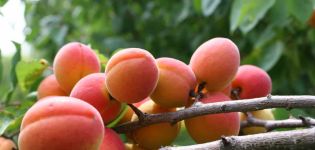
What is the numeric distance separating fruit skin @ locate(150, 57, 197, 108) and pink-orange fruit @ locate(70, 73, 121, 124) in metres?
0.10

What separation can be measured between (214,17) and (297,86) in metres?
0.60

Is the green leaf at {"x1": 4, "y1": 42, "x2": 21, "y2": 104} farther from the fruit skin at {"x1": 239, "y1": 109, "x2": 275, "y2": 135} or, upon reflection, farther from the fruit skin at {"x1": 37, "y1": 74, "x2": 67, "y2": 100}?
the fruit skin at {"x1": 239, "y1": 109, "x2": 275, "y2": 135}

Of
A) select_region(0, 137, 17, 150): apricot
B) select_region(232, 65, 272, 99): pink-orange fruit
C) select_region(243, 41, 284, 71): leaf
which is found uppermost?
select_region(232, 65, 272, 99): pink-orange fruit

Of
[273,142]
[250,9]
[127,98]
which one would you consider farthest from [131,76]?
[250,9]

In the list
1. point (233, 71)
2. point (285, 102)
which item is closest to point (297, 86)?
point (233, 71)

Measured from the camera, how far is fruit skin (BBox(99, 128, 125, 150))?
94cm

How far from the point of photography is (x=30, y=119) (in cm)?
82

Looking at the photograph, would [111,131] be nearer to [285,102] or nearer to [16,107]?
[285,102]

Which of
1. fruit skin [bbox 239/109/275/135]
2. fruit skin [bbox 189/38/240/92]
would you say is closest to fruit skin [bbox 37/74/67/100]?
fruit skin [bbox 189/38/240/92]

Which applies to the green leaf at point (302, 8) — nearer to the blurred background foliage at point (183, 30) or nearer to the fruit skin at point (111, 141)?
the blurred background foliage at point (183, 30)

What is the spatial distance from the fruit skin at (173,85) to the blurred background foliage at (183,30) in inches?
20.9

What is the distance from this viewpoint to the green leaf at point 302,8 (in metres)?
1.71

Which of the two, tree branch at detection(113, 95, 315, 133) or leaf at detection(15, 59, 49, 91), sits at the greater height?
tree branch at detection(113, 95, 315, 133)

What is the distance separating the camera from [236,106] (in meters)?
0.88
